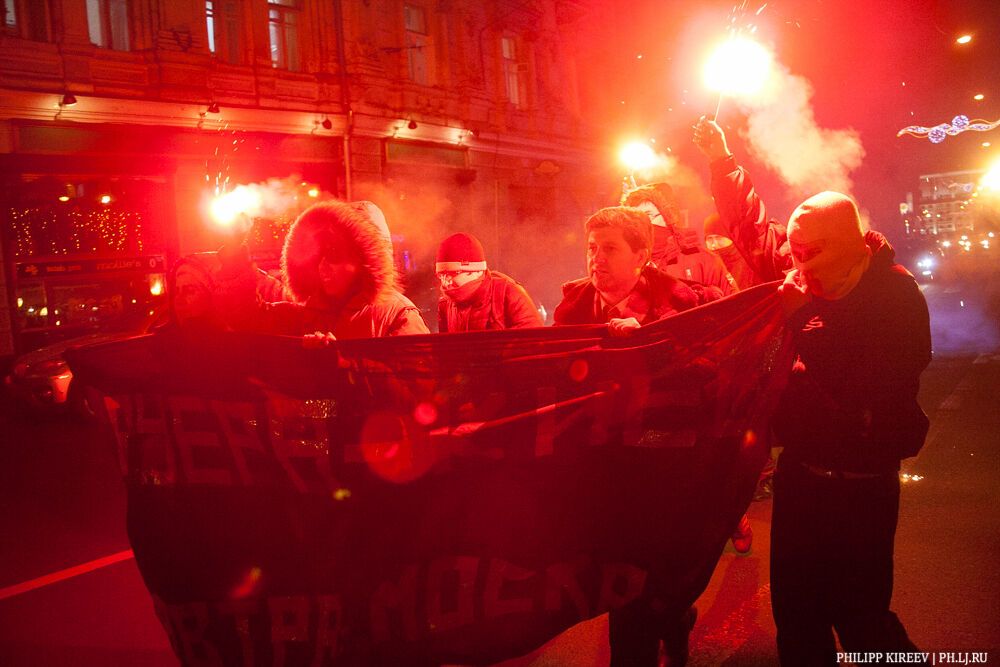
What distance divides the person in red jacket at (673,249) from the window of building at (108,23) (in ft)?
46.1

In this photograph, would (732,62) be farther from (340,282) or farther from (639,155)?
(639,155)

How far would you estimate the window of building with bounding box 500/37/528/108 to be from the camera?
80.0 ft

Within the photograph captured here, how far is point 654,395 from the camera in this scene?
2.66 meters

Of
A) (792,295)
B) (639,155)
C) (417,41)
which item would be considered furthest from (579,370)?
(639,155)

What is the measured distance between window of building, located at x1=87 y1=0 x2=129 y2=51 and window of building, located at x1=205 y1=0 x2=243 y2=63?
1.68m

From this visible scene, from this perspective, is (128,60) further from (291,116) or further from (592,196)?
(592,196)

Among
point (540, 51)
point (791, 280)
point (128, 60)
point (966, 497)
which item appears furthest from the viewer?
point (540, 51)

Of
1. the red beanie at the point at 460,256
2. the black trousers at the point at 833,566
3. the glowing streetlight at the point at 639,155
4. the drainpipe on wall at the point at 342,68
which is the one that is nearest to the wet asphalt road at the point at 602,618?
the black trousers at the point at 833,566

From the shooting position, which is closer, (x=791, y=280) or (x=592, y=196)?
(x=791, y=280)

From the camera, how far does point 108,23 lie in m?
15.3

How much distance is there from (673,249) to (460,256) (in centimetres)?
185

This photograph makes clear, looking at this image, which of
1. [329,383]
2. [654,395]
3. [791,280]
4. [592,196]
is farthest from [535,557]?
[592,196]

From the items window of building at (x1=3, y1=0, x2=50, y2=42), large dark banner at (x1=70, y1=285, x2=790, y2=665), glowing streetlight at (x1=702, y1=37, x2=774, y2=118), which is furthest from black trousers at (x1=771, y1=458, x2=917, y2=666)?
window of building at (x1=3, y1=0, x2=50, y2=42)

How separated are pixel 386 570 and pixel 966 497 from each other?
5.10 meters
